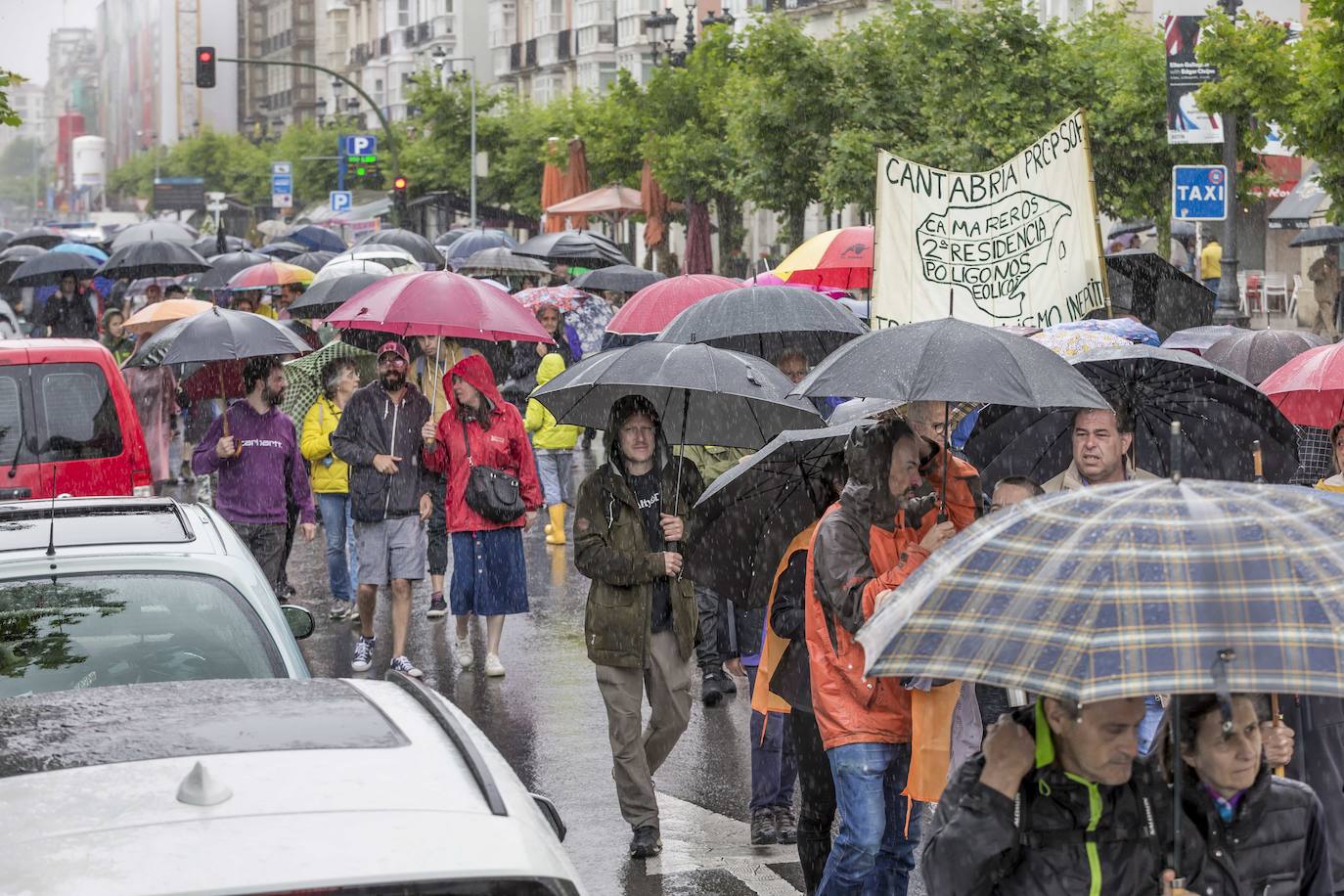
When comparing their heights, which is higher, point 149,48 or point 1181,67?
point 149,48

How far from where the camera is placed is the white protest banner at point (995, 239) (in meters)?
10.7

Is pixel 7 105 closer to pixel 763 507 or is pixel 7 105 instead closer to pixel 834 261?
pixel 834 261

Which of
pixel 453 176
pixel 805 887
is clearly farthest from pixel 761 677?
pixel 453 176

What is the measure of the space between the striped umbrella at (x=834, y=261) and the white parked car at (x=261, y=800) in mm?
11941

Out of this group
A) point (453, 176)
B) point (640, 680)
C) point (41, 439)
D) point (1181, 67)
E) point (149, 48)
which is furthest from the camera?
point (149, 48)

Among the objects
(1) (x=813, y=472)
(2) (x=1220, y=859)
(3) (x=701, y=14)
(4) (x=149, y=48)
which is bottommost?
(2) (x=1220, y=859)

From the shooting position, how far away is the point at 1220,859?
3.66 m

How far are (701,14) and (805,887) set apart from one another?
57.8 m

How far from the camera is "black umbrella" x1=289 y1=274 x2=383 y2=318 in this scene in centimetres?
1755

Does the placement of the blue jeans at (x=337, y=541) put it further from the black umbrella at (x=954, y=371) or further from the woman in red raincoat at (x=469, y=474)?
the black umbrella at (x=954, y=371)

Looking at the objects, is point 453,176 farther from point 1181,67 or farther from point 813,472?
point 813,472

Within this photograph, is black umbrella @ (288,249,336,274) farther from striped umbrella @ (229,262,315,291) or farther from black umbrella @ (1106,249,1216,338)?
black umbrella @ (1106,249,1216,338)

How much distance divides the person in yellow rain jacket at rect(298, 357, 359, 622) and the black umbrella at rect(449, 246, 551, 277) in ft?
32.9

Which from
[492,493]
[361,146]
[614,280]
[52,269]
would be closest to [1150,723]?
[492,493]
